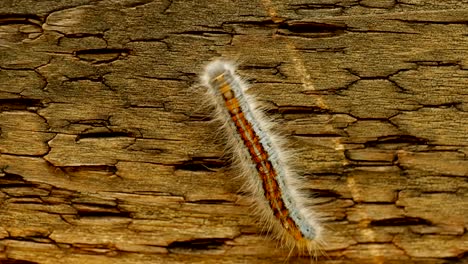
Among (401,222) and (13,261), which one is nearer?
(401,222)

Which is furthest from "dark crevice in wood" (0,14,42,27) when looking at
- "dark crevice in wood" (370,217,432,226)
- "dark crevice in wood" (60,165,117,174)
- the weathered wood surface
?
"dark crevice in wood" (370,217,432,226)

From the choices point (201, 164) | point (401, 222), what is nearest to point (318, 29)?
point (201, 164)

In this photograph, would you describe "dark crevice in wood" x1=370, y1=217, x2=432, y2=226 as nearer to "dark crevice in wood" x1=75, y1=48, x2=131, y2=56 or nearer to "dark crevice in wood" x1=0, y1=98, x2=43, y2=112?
"dark crevice in wood" x1=75, y1=48, x2=131, y2=56

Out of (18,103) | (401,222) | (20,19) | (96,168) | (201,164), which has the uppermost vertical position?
(20,19)

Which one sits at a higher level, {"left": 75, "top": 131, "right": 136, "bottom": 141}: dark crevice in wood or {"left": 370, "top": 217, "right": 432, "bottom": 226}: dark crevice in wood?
{"left": 75, "top": 131, "right": 136, "bottom": 141}: dark crevice in wood

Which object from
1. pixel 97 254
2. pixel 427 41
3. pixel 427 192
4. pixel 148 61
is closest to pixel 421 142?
pixel 427 192

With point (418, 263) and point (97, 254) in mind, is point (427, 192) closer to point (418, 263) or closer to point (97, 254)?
point (418, 263)

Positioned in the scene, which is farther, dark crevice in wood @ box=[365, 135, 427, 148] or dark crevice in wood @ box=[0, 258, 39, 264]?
dark crevice in wood @ box=[0, 258, 39, 264]

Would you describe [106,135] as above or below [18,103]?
below

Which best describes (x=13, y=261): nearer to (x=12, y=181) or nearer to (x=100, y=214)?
(x=12, y=181)
